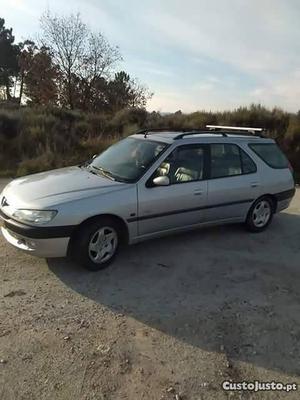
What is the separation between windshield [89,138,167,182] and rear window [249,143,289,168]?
1.86 m

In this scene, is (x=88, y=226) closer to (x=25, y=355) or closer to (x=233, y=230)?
(x=25, y=355)

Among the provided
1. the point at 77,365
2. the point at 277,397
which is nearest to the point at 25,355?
the point at 77,365

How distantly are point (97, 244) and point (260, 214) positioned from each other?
2979mm

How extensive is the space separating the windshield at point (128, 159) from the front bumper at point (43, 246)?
113cm

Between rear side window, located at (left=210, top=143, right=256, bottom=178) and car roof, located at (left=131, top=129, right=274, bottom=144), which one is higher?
car roof, located at (left=131, top=129, right=274, bottom=144)

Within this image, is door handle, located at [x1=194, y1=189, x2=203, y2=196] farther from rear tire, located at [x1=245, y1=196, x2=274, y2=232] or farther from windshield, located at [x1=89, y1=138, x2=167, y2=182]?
rear tire, located at [x1=245, y1=196, x2=274, y2=232]

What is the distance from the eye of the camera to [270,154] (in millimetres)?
6555

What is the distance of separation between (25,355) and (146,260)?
2141mm

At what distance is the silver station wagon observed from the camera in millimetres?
4289

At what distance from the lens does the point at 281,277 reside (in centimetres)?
464

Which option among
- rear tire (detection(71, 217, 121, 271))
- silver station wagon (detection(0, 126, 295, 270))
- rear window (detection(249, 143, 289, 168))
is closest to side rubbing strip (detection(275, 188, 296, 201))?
silver station wagon (detection(0, 126, 295, 270))

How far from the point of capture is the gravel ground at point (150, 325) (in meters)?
2.83

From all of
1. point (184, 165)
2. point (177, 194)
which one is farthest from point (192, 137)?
point (177, 194)

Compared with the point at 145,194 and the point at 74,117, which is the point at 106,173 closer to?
the point at 145,194
